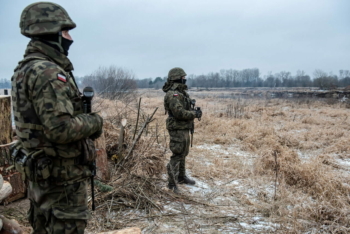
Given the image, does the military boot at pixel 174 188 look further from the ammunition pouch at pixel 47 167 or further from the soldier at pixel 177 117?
the ammunition pouch at pixel 47 167

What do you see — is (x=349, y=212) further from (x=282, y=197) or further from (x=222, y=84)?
(x=222, y=84)

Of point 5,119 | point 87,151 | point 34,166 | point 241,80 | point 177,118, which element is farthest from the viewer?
point 241,80

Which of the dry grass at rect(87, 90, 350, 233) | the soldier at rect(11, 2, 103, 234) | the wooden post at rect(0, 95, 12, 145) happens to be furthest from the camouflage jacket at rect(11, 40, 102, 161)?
the wooden post at rect(0, 95, 12, 145)

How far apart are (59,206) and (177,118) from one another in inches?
109

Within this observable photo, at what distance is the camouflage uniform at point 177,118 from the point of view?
4328 millimetres

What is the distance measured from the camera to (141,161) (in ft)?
16.4

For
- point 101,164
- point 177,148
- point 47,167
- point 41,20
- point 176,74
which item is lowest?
point 101,164

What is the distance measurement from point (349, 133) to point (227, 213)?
6939 mm

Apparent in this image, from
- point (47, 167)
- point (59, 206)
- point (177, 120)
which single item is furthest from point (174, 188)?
point (47, 167)

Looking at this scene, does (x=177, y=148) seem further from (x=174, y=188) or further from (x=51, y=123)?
(x=51, y=123)

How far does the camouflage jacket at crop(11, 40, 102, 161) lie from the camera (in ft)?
5.44

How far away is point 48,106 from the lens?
5.41 feet

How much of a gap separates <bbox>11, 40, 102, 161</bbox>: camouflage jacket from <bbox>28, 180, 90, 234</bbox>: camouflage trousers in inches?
10.3

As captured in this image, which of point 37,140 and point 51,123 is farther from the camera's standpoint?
point 37,140
